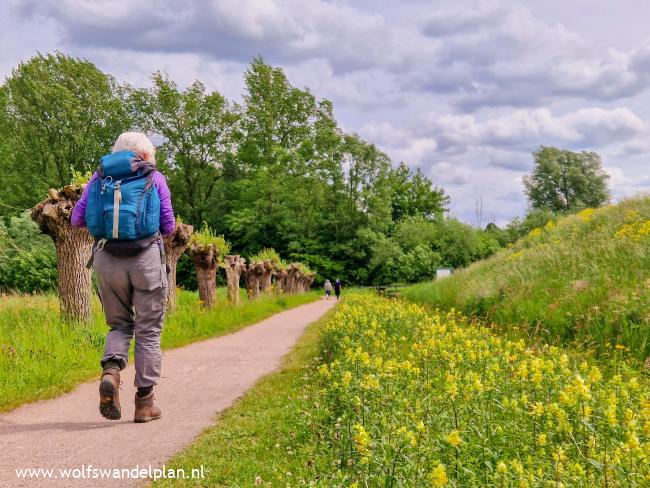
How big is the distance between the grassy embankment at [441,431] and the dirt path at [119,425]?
291mm

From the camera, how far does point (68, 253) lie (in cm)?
947

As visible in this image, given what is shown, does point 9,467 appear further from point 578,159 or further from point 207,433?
point 578,159

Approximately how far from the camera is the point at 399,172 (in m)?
70.5

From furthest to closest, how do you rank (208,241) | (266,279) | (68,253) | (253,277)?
(266,279), (253,277), (208,241), (68,253)

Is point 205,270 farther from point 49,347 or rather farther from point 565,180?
point 565,180

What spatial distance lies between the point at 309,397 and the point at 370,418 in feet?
6.07

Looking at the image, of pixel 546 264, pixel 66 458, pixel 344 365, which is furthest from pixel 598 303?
pixel 66 458

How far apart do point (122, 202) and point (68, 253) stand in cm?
607

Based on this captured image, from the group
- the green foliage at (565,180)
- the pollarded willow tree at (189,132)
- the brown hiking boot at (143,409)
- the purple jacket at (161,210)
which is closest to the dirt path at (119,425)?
the brown hiking boot at (143,409)

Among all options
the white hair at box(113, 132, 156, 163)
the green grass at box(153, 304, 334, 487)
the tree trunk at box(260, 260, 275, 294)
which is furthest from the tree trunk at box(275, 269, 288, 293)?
the white hair at box(113, 132, 156, 163)

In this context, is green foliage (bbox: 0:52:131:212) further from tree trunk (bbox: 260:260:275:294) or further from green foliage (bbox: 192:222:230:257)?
green foliage (bbox: 192:222:230:257)

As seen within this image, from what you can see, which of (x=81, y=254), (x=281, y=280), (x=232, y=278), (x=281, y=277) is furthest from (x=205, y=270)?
(x=281, y=280)

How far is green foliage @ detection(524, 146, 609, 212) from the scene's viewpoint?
5716 cm

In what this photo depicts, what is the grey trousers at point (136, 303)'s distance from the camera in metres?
4.39
